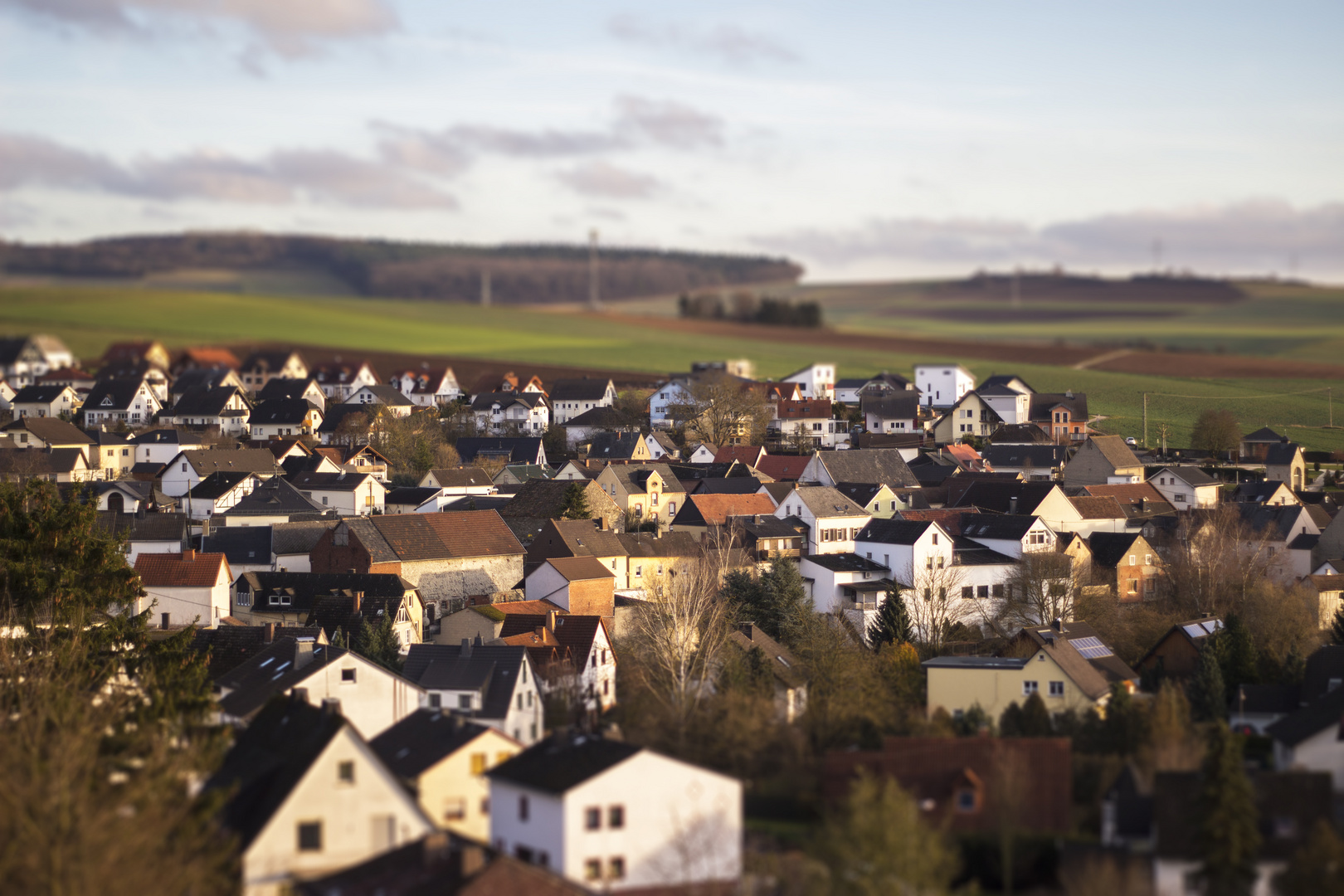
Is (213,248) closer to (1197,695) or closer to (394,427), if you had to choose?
(394,427)

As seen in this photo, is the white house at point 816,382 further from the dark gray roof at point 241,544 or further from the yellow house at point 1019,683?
the yellow house at point 1019,683

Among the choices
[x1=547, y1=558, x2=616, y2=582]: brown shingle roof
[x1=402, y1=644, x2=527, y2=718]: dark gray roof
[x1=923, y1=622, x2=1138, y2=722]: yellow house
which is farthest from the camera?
[x1=547, y1=558, x2=616, y2=582]: brown shingle roof

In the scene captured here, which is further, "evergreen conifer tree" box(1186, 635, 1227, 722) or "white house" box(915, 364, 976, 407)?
"white house" box(915, 364, 976, 407)

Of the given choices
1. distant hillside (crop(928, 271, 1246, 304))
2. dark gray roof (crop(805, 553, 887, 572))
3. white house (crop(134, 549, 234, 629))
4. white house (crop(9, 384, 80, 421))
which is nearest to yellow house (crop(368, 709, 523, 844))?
white house (crop(134, 549, 234, 629))

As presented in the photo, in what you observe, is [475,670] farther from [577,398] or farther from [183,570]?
[577,398]

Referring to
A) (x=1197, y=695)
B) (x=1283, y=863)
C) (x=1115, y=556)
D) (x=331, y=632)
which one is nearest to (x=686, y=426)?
(x=1115, y=556)

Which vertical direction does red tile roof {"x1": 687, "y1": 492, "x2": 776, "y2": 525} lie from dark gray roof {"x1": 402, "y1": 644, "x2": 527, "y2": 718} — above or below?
above

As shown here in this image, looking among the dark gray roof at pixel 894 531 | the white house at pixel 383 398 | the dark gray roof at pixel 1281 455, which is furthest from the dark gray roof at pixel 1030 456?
the white house at pixel 383 398

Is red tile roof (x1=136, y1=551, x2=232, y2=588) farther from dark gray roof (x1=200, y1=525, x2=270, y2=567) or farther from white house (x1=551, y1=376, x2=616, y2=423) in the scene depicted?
white house (x1=551, y1=376, x2=616, y2=423)

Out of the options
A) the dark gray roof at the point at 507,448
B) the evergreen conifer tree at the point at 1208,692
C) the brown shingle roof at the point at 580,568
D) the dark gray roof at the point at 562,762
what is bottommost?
the evergreen conifer tree at the point at 1208,692
